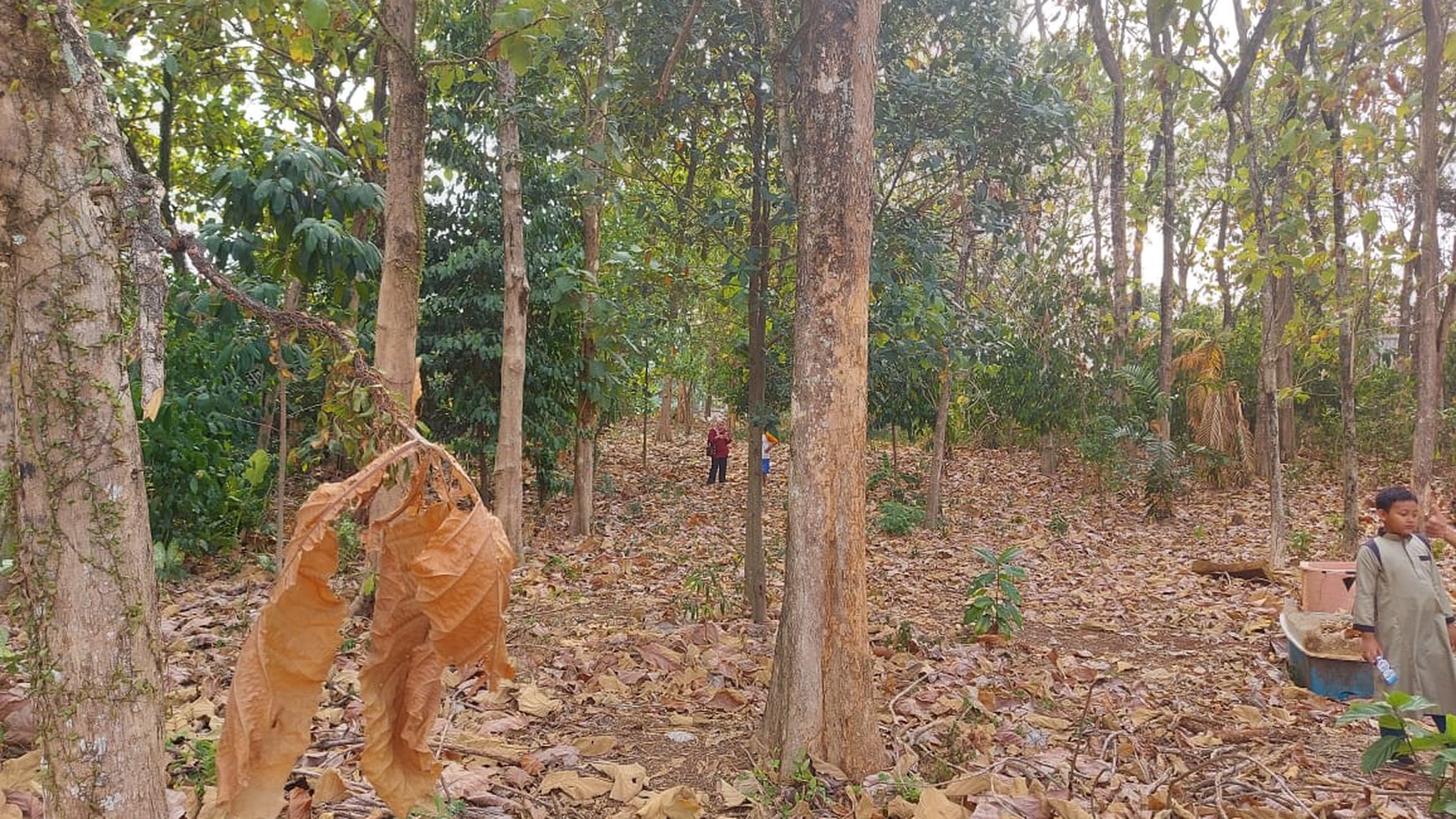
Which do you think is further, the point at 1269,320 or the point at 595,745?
the point at 1269,320

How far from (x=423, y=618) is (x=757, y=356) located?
4681 millimetres

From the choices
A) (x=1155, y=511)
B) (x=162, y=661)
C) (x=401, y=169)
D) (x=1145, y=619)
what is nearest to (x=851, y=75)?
(x=401, y=169)

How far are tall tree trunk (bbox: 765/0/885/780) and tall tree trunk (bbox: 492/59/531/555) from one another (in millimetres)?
4368

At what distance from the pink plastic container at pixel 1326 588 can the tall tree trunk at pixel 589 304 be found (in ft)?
18.8

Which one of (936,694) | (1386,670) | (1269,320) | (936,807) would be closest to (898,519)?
(1269,320)

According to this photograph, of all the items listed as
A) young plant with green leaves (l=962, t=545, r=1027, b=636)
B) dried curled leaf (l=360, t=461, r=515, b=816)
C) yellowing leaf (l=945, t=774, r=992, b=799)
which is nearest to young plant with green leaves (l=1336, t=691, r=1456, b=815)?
yellowing leaf (l=945, t=774, r=992, b=799)

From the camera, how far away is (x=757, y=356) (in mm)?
6363

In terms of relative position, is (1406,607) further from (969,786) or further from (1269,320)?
(1269,320)

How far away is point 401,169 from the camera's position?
5008 millimetres

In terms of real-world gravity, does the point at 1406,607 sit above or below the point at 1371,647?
above

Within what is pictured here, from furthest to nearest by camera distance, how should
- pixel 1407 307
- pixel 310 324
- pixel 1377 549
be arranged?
pixel 1407 307 → pixel 1377 549 → pixel 310 324

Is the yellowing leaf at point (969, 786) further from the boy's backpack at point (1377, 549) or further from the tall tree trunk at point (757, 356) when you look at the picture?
the tall tree trunk at point (757, 356)

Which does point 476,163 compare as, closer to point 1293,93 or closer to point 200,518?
point 200,518

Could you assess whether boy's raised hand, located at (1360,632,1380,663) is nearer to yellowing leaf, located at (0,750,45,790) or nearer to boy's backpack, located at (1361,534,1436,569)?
boy's backpack, located at (1361,534,1436,569)
